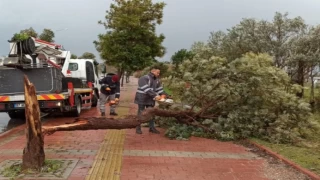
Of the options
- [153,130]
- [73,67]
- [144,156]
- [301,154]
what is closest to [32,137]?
[144,156]

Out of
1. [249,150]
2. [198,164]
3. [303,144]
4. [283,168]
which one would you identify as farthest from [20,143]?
[303,144]

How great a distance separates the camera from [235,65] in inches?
390

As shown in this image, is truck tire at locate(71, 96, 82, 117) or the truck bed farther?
truck tire at locate(71, 96, 82, 117)

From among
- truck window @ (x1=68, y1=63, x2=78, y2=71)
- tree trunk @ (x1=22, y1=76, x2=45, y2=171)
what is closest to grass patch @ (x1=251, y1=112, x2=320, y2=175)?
tree trunk @ (x1=22, y1=76, x2=45, y2=171)

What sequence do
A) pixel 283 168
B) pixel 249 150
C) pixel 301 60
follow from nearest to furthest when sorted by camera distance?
1. pixel 283 168
2. pixel 249 150
3. pixel 301 60

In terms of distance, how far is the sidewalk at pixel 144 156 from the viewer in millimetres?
6234

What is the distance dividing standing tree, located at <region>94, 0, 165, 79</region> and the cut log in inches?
345

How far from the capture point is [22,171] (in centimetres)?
603

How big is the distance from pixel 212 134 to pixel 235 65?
71.1 inches

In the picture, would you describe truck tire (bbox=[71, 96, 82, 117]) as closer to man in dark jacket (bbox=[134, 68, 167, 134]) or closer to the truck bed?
the truck bed

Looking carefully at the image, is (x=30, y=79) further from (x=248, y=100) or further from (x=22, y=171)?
(x=248, y=100)

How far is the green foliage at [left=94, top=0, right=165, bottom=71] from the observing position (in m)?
18.3

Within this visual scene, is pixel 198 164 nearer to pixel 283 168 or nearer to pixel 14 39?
pixel 283 168

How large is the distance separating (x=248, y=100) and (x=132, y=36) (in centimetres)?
977
